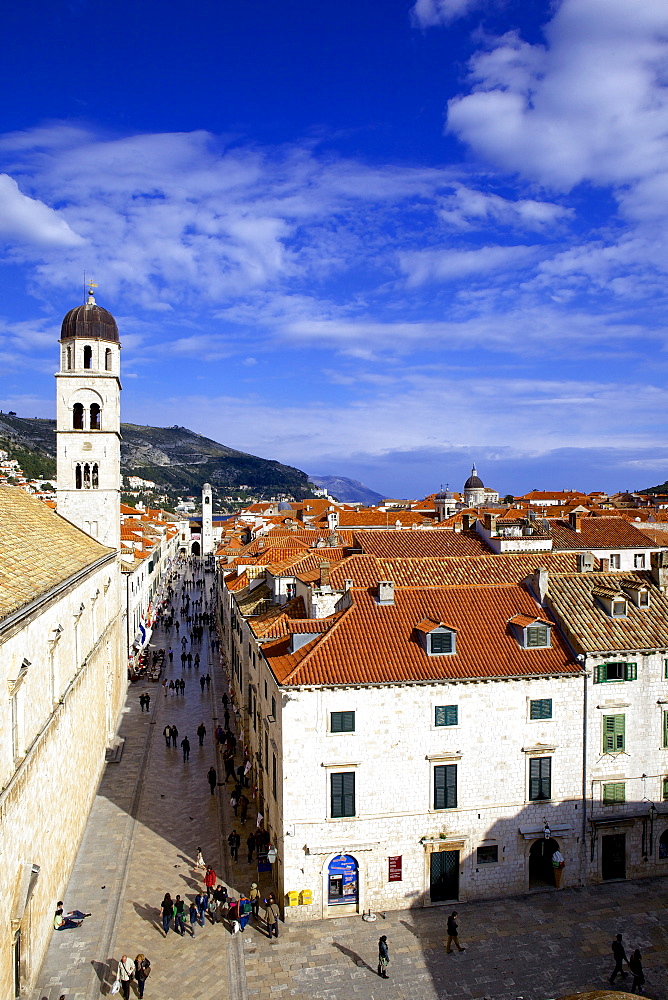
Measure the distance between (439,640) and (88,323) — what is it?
2857 centimetres

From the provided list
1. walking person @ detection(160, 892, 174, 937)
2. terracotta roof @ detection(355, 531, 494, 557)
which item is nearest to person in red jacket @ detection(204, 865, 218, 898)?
walking person @ detection(160, 892, 174, 937)

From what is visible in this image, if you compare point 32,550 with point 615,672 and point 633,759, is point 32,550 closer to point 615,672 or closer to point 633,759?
point 615,672

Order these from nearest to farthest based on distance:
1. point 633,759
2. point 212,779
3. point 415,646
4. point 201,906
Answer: point 201,906, point 415,646, point 633,759, point 212,779

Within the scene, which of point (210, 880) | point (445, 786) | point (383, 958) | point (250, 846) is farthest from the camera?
point (250, 846)

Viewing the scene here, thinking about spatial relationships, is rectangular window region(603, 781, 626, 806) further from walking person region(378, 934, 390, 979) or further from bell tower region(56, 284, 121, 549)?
bell tower region(56, 284, 121, 549)

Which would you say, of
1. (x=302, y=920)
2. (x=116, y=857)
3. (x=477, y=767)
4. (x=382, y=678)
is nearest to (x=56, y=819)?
(x=116, y=857)

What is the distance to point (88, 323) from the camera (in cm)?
4106

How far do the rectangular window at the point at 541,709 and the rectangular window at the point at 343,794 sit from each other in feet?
20.4

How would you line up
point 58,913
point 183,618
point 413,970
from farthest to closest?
point 183,618
point 58,913
point 413,970

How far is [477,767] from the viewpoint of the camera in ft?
75.2

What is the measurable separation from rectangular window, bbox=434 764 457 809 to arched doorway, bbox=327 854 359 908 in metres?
3.14

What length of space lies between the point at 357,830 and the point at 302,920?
3.12m

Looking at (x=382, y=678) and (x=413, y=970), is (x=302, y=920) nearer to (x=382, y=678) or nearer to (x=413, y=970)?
(x=413, y=970)

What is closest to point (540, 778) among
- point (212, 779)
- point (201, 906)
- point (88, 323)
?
point (201, 906)
